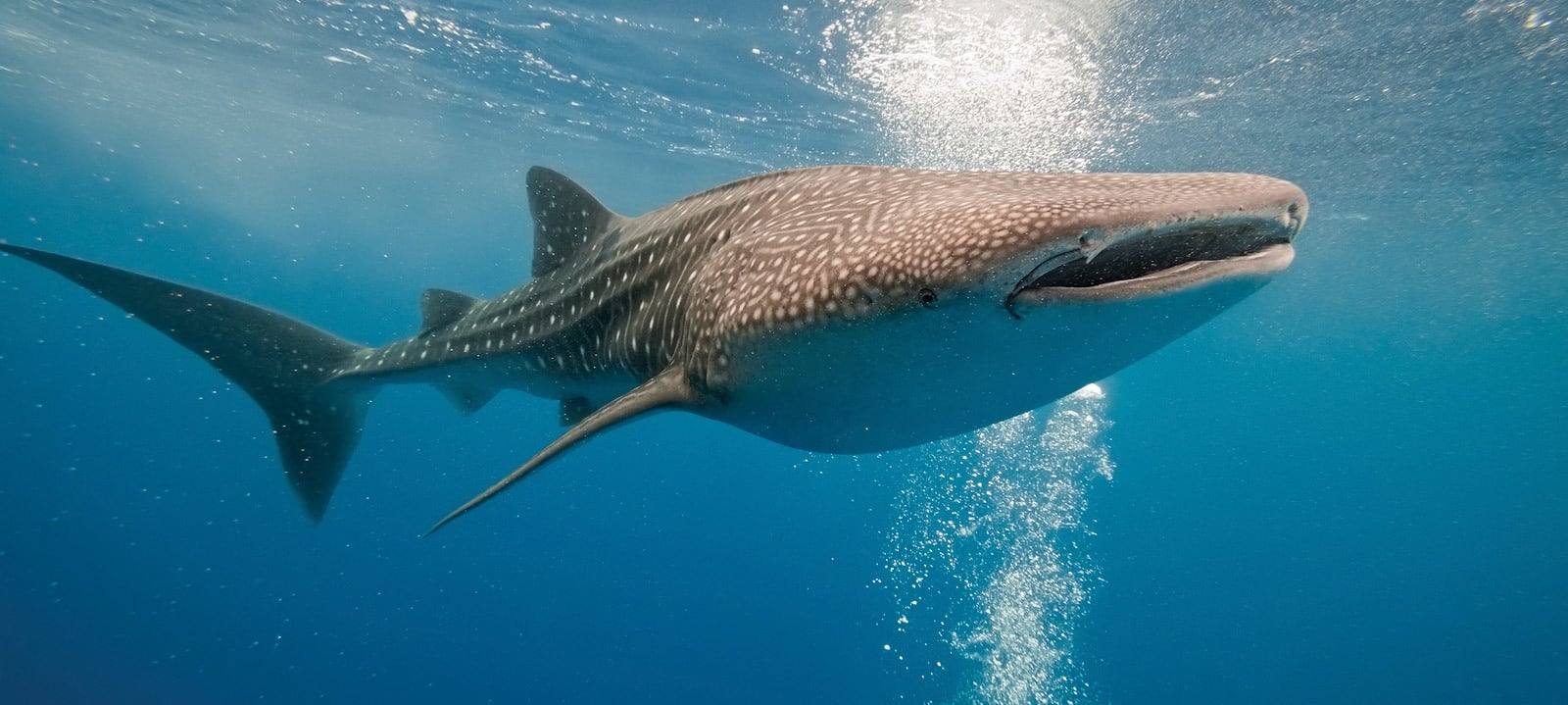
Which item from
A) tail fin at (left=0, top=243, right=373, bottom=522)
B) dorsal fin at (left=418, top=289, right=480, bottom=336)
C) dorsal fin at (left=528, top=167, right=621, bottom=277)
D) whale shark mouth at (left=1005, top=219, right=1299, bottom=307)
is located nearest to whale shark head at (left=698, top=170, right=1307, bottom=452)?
whale shark mouth at (left=1005, top=219, right=1299, bottom=307)

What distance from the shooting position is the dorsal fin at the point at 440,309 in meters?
5.88

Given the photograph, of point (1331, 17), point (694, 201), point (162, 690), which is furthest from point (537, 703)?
point (1331, 17)

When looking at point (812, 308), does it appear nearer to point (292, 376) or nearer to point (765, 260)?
point (765, 260)

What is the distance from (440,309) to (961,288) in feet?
16.5

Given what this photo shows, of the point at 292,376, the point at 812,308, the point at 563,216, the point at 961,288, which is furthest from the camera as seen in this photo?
the point at 292,376

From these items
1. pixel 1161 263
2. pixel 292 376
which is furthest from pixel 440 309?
pixel 1161 263

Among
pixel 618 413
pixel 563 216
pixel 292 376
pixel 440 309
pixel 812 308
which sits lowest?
pixel 292 376

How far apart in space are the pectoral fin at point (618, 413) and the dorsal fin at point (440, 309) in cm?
294

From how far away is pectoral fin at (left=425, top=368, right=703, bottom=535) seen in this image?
312 centimetres

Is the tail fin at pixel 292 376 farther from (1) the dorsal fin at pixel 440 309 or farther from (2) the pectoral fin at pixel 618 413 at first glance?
(2) the pectoral fin at pixel 618 413

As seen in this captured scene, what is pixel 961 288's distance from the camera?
218 centimetres

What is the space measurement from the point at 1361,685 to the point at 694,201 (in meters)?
30.4

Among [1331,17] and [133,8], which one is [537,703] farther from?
[133,8]

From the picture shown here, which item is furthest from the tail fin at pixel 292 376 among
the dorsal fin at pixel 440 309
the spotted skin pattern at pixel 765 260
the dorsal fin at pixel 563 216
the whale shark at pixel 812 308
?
the dorsal fin at pixel 563 216
